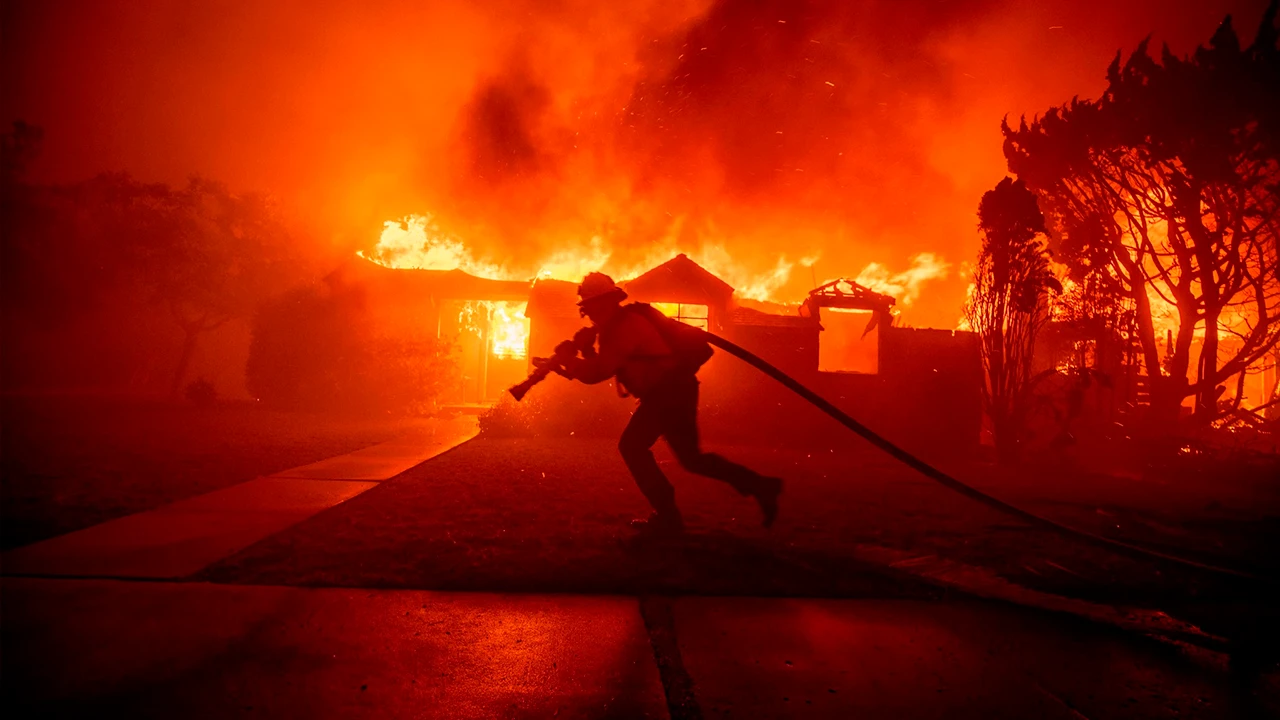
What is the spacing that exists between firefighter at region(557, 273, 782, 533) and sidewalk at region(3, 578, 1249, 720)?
4.21 feet

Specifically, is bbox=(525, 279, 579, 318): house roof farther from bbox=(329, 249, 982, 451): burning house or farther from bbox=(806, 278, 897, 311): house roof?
bbox=(806, 278, 897, 311): house roof

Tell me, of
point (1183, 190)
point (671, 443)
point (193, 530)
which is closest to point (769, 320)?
point (1183, 190)

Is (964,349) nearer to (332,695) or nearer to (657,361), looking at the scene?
(657,361)

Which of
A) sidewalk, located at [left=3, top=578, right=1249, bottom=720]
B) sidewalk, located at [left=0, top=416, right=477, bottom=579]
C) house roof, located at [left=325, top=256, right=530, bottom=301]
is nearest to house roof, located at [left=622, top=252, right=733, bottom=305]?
house roof, located at [left=325, top=256, right=530, bottom=301]

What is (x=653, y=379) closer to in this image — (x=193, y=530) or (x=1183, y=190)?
(x=193, y=530)

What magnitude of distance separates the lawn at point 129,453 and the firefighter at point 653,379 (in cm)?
359

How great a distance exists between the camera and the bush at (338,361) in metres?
18.2

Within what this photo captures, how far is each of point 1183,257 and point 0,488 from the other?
20.4 metres

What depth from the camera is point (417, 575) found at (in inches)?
139

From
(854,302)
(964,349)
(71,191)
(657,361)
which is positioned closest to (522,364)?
(854,302)

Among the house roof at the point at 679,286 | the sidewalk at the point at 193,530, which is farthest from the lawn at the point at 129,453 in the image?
the house roof at the point at 679,286

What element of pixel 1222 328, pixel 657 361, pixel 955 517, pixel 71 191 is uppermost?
pixel 71 191

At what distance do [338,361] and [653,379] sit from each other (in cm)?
1660

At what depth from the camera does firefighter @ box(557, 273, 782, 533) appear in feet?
14.6
